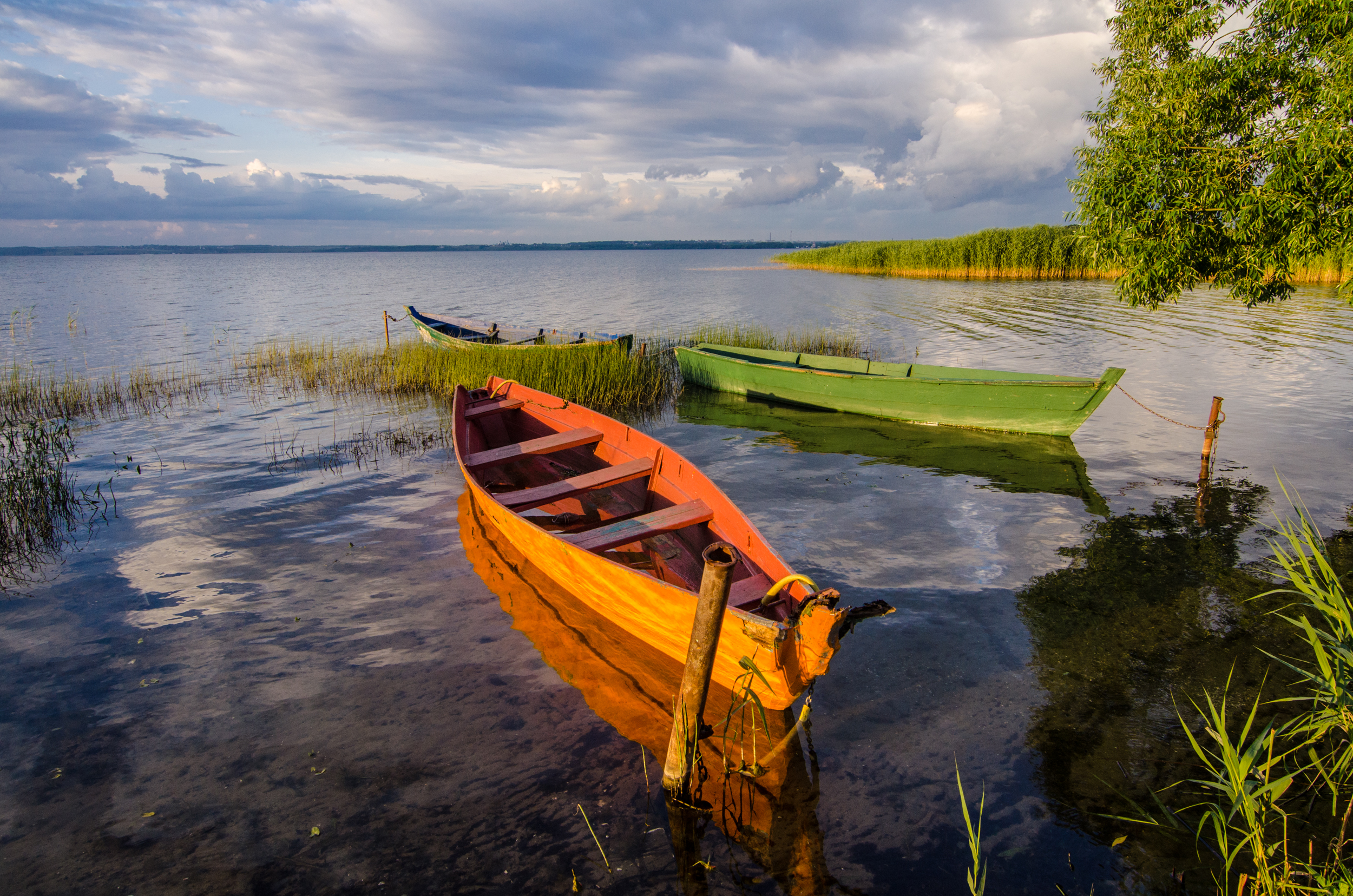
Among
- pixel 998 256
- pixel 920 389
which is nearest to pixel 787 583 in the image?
pixel 920 389

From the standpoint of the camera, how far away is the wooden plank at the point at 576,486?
6.85m

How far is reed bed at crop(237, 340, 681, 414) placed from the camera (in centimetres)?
1410

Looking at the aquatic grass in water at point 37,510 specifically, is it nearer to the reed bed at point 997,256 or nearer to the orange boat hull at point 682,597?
the orange boat hull at point 682,597

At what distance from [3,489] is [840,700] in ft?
32.2

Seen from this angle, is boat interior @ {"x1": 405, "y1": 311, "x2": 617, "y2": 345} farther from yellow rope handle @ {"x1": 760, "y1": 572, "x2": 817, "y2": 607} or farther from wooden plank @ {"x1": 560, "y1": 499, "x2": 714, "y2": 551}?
yellow rope handle @ {"x1": 760, "y1": 572, "x2": 817, "y2": 607}

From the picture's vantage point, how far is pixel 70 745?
14.6ft

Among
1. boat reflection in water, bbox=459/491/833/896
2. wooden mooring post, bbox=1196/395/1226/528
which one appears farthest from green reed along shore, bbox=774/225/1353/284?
boat reflection in water, bbox=459/491/833/896

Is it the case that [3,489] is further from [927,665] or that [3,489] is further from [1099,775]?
[1099,775]

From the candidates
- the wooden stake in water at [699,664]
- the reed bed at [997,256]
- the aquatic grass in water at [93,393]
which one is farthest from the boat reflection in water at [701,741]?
the reed bed at [997,256]

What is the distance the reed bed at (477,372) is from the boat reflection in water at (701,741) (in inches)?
299

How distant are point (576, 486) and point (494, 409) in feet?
11.8

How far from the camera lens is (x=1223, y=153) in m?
7.89

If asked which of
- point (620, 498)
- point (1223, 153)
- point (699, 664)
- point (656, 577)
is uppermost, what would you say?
point (1223, 153)

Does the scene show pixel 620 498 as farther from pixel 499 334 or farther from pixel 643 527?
pixel 499 334
